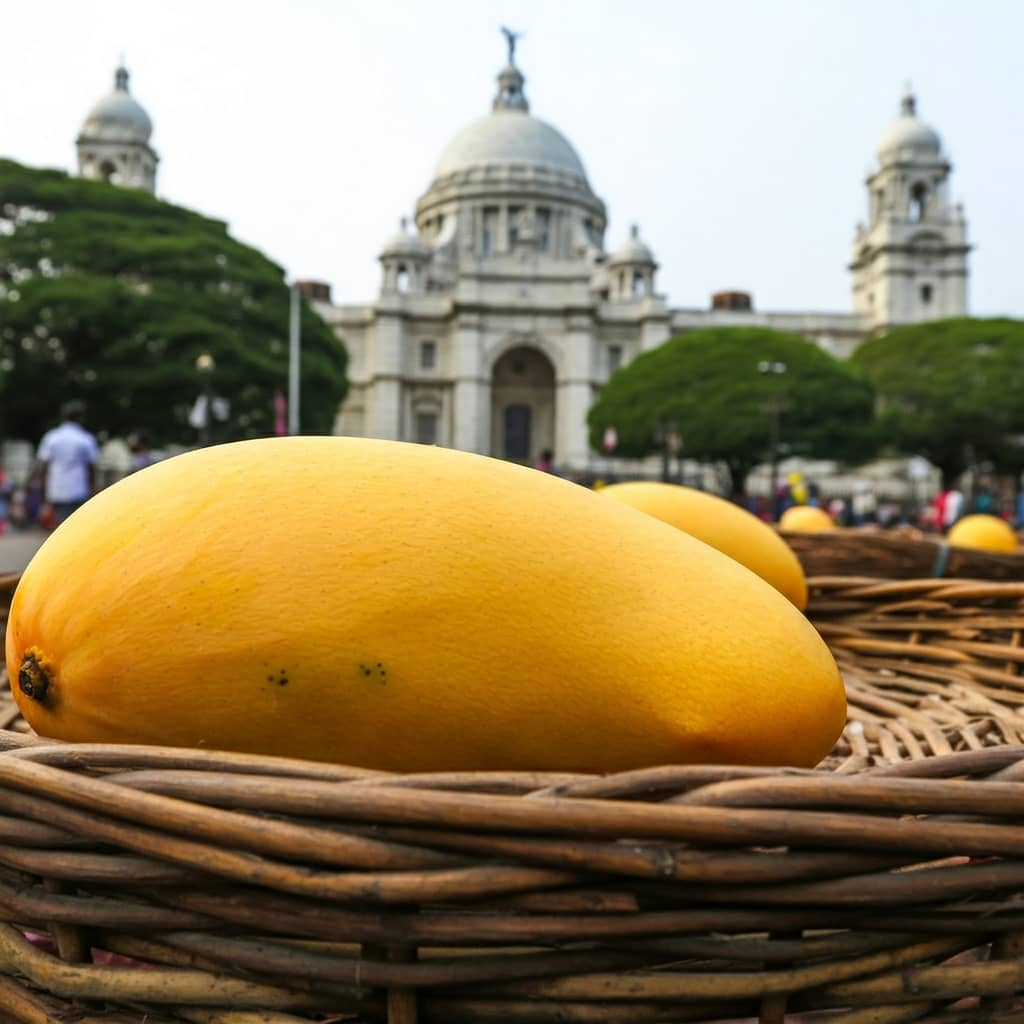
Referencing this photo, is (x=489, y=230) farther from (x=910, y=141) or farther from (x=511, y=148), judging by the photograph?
(x=910, y=141)

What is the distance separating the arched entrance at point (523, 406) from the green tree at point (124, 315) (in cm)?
1945

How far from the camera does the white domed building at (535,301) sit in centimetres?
3872

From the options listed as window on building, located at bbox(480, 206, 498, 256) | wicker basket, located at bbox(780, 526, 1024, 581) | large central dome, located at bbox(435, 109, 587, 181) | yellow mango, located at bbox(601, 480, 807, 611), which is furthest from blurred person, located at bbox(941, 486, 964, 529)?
large central dome, located at bbox(435, 109, 587, 181)

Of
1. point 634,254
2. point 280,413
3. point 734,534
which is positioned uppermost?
point 634,254

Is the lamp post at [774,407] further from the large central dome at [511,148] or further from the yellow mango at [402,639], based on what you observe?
the yellow mango at [402,639]

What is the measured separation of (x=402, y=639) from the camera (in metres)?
0.78

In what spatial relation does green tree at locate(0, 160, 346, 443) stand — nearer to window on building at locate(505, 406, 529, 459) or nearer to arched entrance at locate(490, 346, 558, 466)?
arched entrance at locate(490, 346, 558, 466)

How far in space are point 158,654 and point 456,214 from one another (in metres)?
46.2

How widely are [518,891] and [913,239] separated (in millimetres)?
45118

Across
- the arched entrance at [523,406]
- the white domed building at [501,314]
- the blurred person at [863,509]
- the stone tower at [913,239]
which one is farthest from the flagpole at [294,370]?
the stone tower at [913,239]

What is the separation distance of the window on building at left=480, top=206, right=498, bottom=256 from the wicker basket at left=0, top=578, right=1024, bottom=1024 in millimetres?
44616

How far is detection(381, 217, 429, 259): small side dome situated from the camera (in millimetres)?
42406

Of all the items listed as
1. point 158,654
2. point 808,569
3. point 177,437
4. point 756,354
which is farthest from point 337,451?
point 756,354

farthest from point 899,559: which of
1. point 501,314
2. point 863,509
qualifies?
point 501,314
